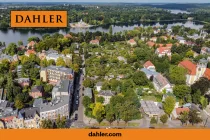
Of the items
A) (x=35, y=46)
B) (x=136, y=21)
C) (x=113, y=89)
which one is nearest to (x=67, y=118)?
(x=113, y=89)

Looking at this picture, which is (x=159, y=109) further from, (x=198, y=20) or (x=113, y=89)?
(x=198, y=20)

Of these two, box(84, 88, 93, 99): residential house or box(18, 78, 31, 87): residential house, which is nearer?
box(84, 88, 93, 99): residential house

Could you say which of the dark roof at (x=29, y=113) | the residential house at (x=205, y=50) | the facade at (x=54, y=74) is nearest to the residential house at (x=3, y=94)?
the dark roof at (x=29, y=113)

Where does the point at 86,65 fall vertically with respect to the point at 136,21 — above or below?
below

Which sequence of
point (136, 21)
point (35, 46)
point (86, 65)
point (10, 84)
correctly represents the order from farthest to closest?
1. point (136, 21)
2. point (35, 46)
3. point (86, 65)
4. point (10, 84)

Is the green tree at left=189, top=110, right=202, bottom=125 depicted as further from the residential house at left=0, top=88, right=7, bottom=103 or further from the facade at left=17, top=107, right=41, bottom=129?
the residential house at left=0, top=88, right=7, bottom=103

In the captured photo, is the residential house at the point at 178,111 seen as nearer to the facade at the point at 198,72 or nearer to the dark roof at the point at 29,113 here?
the facade at the point at 198,72

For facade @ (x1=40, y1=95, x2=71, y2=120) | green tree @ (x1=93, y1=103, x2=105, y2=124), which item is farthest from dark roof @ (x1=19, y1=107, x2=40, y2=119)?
green tree @ (x1=93, y1=103, x2=105, y2=124)

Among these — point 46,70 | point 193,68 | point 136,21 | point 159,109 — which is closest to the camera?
point 159,109
